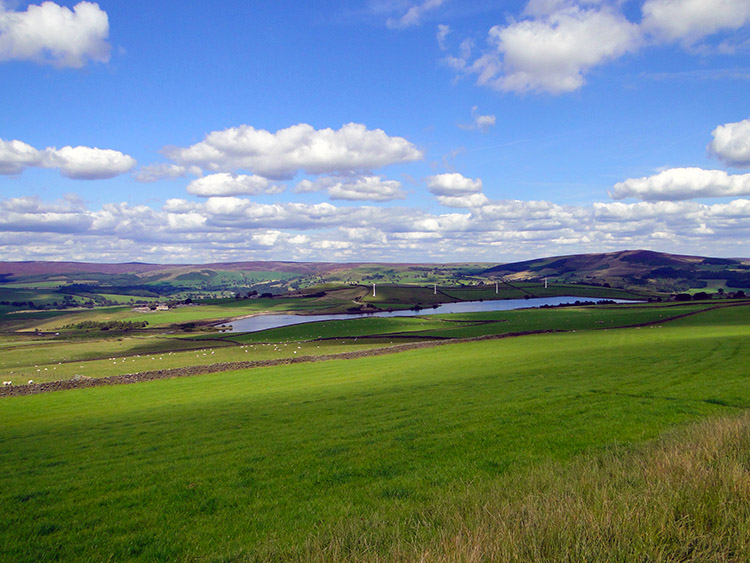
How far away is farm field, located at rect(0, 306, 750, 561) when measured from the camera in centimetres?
559

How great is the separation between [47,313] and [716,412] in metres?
210

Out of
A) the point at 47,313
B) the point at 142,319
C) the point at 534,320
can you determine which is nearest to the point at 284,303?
the point at 142,319

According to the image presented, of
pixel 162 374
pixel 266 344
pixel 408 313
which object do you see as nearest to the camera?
pixel 162 374

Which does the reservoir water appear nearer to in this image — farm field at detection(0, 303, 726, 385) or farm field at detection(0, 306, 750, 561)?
farm field at detection(0, 303, 726, 385)

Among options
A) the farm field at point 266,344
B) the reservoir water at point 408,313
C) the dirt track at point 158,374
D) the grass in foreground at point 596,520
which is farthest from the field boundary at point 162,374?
the reservoir water at point 408,313

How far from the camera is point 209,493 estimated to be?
940 cm

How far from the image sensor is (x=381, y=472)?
10000 millimetres

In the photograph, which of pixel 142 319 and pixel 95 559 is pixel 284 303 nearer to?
pixel 142 319

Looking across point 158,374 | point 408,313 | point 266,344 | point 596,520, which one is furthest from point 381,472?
point 408,313

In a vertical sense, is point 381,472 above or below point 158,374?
above

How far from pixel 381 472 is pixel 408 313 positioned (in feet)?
485

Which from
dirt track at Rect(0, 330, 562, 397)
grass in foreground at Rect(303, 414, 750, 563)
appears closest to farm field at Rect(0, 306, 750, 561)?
grass in foreground at Rect(303, 414, 750, 563)

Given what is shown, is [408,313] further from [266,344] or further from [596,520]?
[596,520]

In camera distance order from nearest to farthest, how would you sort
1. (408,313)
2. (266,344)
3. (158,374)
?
(158,374), (266,344), (408,313)
